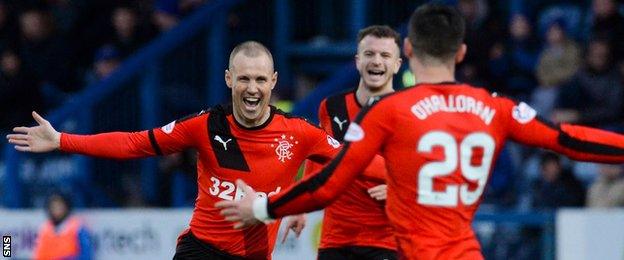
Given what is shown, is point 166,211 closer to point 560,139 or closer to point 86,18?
point 86,18

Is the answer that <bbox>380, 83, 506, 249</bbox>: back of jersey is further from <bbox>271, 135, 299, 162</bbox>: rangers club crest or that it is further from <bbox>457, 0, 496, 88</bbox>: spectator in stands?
<bbox>457, 0, 496, 88</bbox>: spectator in stands

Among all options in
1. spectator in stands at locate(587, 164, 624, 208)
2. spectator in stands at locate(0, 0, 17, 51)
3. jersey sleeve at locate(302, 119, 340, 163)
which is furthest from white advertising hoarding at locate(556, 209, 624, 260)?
spectator in stands at locate(0, 0, 17, 51)

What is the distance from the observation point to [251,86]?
7.73 m

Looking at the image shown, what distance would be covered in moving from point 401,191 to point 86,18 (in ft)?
35.7

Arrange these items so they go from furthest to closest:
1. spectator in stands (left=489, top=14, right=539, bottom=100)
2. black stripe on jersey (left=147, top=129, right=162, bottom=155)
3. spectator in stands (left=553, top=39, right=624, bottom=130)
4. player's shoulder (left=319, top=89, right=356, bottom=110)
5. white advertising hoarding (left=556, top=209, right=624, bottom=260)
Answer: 1. spectator in stands (left=489, top=14, right=539, bottom=100)
2. spectator in stands (left=553, top=39, right=624, bottom=130)
3. white advertising hoarding (left=556, top=209, right=624, bottom=260)
4. player's shoulder (left=319, top=89, right=356, bottom=110)
5. black stripe on jersey (left=147, top=129, right=162, bottom=155)

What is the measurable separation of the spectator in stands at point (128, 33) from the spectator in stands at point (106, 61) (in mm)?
91

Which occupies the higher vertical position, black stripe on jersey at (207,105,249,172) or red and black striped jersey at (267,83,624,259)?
black stripe on jersey at (207,105,249,172)

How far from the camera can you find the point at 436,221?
5.86 m

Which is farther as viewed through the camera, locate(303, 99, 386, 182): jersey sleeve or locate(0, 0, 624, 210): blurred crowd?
locate(0, 0, 624, 210): blurred crowd

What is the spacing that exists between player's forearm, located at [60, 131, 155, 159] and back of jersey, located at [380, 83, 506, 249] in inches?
79.7

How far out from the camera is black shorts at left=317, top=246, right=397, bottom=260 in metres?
8.32

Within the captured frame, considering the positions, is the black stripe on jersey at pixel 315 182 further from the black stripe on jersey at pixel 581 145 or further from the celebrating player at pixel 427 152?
the black stripe on jersey at pixel 581 145

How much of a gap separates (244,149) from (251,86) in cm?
37

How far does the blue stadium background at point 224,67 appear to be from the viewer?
40.8 ft
